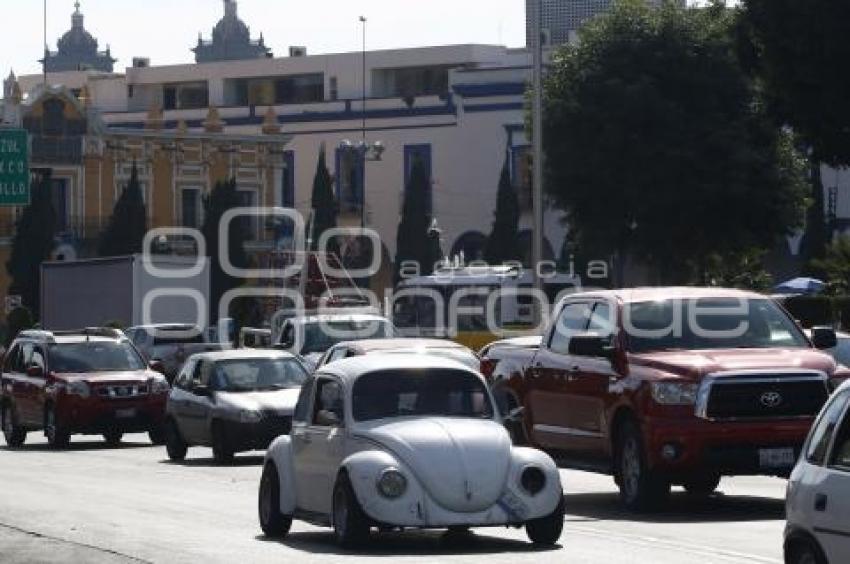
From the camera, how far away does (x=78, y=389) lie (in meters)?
36.2

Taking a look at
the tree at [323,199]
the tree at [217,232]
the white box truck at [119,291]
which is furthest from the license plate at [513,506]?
the tree at [323,199]

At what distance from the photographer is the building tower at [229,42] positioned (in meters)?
152

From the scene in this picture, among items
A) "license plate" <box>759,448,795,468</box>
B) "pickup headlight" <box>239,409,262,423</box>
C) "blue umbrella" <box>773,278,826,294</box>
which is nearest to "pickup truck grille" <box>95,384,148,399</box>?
"pickup headlight" <box>239,409,262,423</box>

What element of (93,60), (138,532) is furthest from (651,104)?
(93,60)

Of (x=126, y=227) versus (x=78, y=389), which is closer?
(x=78, y=389)

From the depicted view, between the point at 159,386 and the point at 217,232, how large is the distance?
51.3 metres

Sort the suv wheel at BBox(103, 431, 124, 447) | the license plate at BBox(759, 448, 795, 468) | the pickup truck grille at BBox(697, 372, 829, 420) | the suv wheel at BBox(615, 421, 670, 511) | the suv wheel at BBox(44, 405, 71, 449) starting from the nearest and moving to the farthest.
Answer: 1. the license plate at BBox(759, 448, 795, 468)
2. the pickup truck grille at BBox(697, 372, 829, 420)
3. the suv wheel at BBox(615, 421, 670, 511)
4. the suv wheel at BBox(44, 405, 71, 449)
5. the suv wheel at BBox(103, 431, 124, 447)

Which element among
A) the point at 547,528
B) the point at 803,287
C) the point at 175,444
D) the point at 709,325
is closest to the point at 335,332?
the point at 175,444

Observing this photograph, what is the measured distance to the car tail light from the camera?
25094mm

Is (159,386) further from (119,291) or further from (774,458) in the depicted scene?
(119,291)

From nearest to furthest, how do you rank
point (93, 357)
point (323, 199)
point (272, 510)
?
point (272, 510) < point (93, 357) < point (323, 199)

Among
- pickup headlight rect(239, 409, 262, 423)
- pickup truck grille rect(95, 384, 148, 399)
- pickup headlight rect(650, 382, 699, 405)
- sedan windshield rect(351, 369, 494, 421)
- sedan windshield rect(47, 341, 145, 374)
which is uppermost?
sedan windshield rect(351, 369, 494, 421)

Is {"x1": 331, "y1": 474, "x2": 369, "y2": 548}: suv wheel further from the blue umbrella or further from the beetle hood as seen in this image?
the blue umbrella

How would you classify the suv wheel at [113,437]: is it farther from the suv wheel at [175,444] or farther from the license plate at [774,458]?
the license plate at [774,458]
